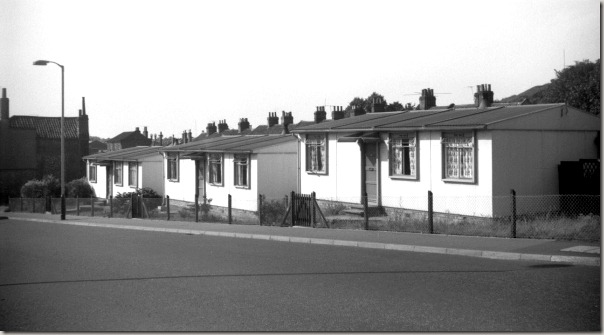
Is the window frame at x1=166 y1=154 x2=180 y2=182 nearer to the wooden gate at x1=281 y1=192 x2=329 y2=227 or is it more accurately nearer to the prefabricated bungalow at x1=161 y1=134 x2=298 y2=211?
the prefabricated bungalow at x1=161 y1=134 x2=298 y2=211

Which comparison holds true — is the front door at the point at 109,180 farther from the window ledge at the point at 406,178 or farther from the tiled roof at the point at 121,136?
the tiled roof at the point at 121,136

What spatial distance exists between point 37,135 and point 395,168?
185 ft

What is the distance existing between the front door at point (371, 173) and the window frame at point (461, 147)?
11.5 feet

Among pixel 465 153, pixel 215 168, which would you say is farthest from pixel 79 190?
pixel 465 153

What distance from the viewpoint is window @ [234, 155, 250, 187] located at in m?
31.3

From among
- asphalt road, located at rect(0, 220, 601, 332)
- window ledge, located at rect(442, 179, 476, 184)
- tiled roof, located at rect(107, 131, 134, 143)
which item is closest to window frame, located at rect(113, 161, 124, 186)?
window ledge, located at rect(442, 179, 476, 184)

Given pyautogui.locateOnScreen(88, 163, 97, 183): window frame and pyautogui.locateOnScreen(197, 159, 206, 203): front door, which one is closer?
pyautogui.locateOnScreen(197, 159, 206, 203): front door

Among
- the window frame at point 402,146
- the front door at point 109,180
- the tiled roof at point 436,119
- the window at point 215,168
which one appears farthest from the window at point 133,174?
the window frame at point 402,146

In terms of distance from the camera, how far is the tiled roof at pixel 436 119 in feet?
67.4

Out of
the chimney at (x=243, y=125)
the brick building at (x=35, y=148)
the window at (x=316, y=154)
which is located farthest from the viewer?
the chimney at (x=243, y=125)

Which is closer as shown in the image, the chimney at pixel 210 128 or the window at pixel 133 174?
the window at pixel 133 174

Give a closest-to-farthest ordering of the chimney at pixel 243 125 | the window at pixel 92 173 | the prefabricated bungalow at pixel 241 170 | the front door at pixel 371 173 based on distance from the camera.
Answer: the front door at pixel 371 173, the prefabricated bungalow at pixel 241 170, the window at pixel 92 173, the chimney at pixel 243 125

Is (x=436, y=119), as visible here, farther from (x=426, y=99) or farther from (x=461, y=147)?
(x=426, y=99)

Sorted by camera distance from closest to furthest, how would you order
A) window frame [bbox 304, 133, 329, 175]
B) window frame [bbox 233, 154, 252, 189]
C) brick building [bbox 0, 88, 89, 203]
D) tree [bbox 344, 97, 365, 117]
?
window frame [bbox 304, 133, 329, 175] < window frame [bbox 233, 154, 252, 189] < tree [bbox 344, 97, 365, 117] < brick building [bbox 0, 88, 89, 203]
